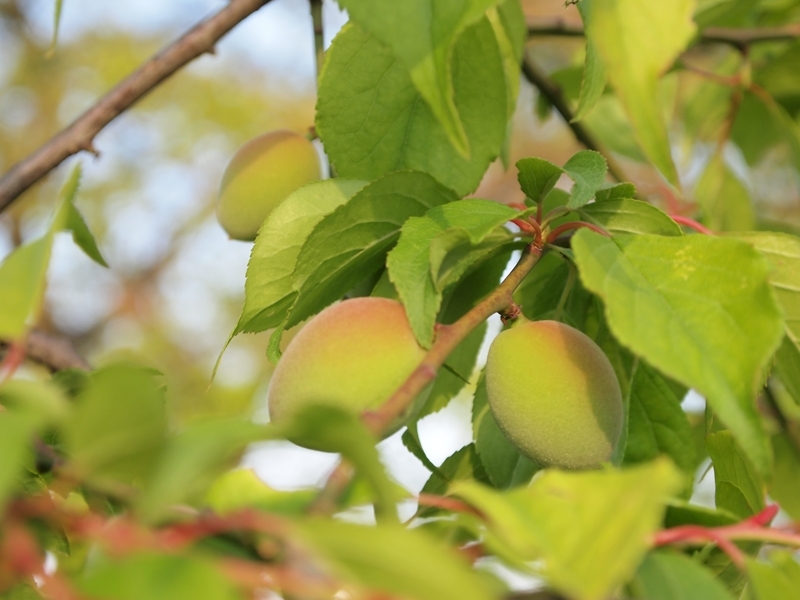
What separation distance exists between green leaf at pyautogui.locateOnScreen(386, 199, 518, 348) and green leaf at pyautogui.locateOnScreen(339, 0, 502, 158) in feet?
0.24

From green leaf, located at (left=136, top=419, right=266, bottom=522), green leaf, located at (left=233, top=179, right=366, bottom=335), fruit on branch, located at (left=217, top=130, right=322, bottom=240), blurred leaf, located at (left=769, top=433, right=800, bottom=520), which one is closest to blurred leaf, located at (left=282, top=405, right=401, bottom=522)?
green leaf, located at (left=136, top=419, right=266, bottom=522)

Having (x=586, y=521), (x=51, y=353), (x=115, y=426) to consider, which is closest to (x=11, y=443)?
(x=115, y=426)

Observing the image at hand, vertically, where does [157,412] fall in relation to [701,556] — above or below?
above

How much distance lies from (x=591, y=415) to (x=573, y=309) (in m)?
0.11

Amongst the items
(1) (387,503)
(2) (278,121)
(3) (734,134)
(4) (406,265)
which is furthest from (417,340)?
(2) (278,121)

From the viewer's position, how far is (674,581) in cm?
26

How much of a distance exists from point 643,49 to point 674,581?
0.17 meters

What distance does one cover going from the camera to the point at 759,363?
29 centimetres

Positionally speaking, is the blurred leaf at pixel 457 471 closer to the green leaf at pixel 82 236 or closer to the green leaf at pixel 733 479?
the green leaf at pixel 733 479

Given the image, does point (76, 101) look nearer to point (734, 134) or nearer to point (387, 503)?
point (734, 134)

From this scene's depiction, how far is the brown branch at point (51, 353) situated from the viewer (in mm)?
673

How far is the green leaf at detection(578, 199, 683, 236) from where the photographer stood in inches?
15.5

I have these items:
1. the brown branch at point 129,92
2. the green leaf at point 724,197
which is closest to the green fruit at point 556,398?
the brown branch at point 129,92

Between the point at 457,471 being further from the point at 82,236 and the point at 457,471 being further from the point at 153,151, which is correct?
the point at 153,151
